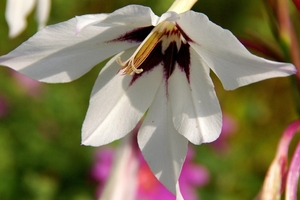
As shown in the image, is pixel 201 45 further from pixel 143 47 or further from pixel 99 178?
pixel 99 178

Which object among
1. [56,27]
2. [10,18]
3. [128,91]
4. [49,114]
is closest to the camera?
[56,27]

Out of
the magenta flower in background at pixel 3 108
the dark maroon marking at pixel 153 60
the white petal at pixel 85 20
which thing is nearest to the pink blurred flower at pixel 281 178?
the dark maroon marking at pixel 153 60

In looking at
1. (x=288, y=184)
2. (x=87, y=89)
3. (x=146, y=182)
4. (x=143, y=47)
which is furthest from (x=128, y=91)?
(x=87, y=89)

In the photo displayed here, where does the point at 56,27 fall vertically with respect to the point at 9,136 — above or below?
above

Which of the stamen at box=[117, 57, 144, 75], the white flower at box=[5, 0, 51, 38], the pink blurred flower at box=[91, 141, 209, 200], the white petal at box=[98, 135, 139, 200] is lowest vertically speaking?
the pink blurred flower at box=[91, 141, 209, 200]

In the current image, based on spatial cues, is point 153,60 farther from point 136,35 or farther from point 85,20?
point 85,20

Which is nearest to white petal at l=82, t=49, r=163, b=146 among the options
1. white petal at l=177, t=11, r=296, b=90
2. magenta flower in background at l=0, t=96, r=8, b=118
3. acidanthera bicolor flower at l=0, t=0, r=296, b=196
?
acidanthera bicolor flower at l=0, t=0, r=296, b=196

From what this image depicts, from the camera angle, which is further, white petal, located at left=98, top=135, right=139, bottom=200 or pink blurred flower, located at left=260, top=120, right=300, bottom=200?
white petal, located at left=98, top=135, right=139, bottom=200

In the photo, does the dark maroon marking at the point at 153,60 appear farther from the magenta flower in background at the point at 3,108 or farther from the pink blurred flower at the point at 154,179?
the magenta flower in background at the point at 3,108

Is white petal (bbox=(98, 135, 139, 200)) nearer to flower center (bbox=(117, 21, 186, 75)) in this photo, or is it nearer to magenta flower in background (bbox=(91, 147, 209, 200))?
flower center (bbox=(117, 21, 186, 75))
